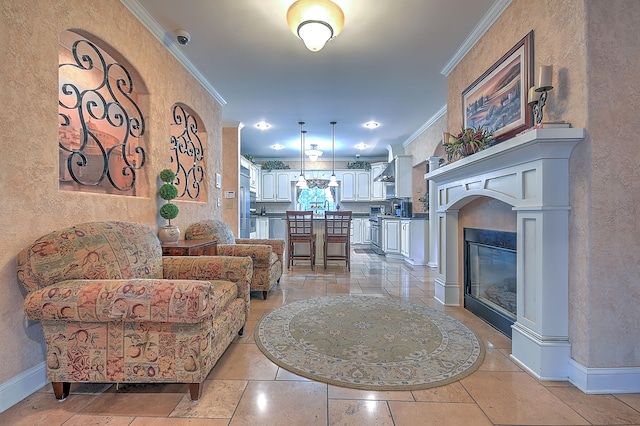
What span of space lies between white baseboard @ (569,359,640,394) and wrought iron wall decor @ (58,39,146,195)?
3.41 metres

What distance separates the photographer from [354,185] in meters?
8.19

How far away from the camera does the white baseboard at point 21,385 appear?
137cm

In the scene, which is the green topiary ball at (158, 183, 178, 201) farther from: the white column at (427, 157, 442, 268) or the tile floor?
the white column at (427, 157, 442, 268)

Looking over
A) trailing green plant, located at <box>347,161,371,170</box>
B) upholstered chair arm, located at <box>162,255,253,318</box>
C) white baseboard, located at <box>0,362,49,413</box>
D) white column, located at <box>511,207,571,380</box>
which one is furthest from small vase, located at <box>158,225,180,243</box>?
trailing green plant, located at <box>347,161,371,170</box>

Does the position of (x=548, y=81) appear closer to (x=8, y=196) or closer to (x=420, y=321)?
(x=420, y=321)

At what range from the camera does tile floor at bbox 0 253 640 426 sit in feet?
4.24

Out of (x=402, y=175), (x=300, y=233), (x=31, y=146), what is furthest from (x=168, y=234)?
(x=402, y=175)

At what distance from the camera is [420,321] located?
2453 millimetres

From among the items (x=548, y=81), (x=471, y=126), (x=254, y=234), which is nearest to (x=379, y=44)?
(x=471, y=126)

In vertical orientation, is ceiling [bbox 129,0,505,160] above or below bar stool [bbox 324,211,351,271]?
above

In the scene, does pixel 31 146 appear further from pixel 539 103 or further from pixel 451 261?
pixel 451 261

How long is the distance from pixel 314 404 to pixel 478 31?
316 centimetres

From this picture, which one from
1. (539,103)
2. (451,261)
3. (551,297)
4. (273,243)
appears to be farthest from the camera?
(273,243)

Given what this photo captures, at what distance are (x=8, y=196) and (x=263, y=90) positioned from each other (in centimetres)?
296
